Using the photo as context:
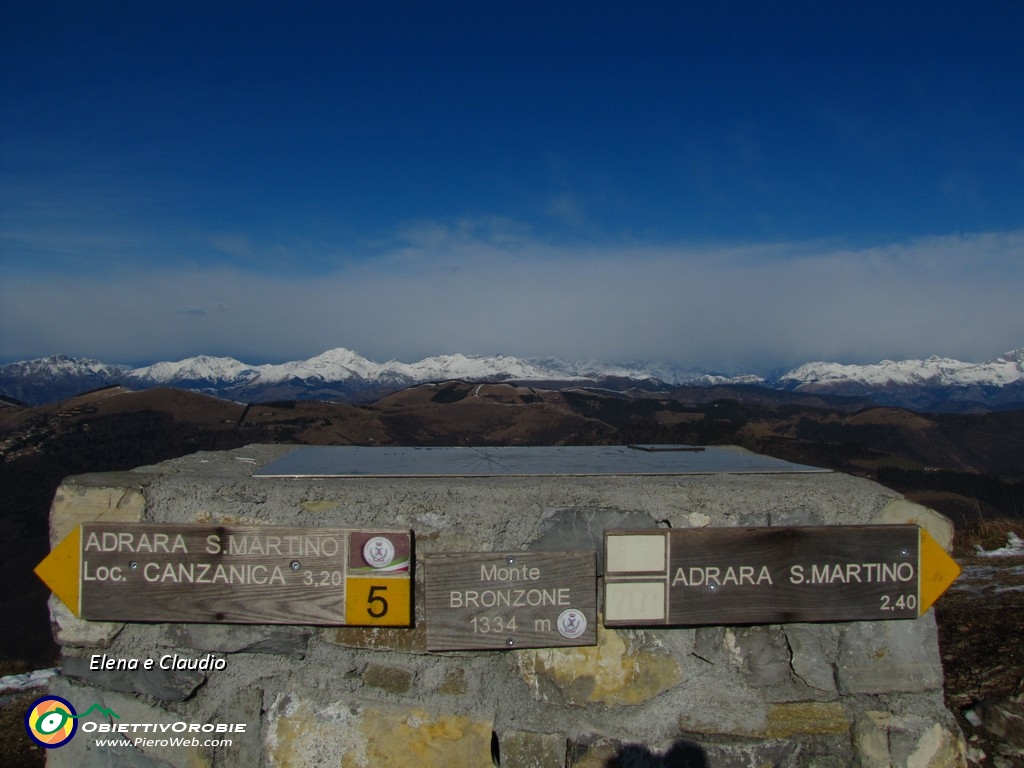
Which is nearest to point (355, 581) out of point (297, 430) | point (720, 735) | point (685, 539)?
point (685, 539)

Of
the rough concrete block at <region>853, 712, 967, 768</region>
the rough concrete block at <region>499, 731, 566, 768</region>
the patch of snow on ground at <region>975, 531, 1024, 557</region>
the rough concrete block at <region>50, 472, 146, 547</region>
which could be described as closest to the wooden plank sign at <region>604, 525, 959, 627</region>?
the rough concrete block at <region>853, 712, 967, 768</region>

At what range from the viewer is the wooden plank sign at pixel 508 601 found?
2.68m

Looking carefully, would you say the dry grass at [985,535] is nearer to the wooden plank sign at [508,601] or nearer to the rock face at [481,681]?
the rock face at [481,681]

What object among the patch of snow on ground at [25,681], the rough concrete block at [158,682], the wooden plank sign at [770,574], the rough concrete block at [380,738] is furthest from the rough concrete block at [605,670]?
the patch of snow on ground at [25,681]

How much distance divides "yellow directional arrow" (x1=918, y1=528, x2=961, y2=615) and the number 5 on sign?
219 cm

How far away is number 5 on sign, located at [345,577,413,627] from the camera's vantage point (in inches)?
105

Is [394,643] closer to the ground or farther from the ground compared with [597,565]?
closer to the ground

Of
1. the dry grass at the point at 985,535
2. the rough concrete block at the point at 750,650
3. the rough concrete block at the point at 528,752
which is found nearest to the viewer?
the rough concrete block at the point at 528,752

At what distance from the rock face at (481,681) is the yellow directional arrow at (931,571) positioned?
0.22 m

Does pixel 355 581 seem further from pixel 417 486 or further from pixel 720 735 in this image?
pixel 720 735

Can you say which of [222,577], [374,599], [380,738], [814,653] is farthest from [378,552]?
[814,653]

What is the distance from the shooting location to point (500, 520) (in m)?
2.73

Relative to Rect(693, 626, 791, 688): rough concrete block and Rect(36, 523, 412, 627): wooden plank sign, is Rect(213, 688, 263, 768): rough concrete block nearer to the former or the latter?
Rect(36, 523, 412, 627): wooden plank sign

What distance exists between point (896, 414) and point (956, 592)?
240 feet
